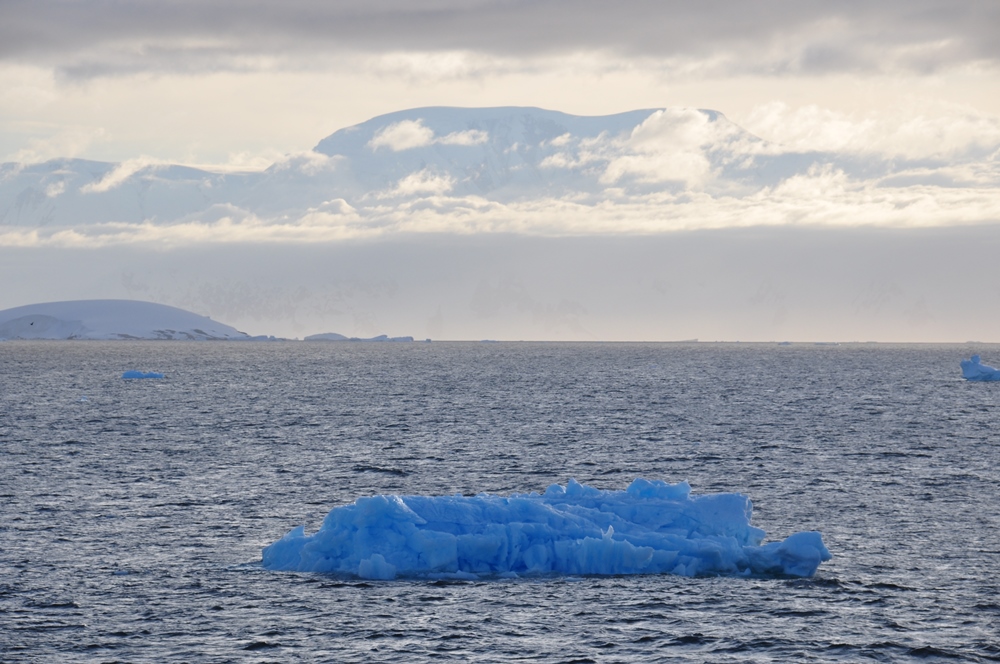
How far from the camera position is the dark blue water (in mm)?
24750

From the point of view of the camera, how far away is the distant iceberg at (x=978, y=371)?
14532 cm

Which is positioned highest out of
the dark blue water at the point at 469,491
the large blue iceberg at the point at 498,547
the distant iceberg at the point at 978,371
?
the distant iceberg at the point at 978,371

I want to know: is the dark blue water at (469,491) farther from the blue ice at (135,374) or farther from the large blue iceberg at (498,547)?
the blue ice at (135,374)

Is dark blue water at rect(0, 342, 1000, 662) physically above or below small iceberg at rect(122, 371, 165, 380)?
below

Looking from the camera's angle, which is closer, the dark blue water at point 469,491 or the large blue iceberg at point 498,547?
the dark blue water at point 469,491

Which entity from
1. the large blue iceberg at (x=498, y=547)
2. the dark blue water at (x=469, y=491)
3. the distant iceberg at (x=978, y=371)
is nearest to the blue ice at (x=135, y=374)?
the dark blue water at (x=469, y=491)

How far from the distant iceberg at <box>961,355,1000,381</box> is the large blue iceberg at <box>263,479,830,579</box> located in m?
127

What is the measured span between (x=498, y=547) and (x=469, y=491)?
16490mm

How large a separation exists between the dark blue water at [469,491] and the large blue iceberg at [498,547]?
2.55ft

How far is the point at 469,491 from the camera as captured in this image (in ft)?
155

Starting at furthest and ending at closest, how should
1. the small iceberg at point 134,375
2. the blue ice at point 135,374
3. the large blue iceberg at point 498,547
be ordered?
the small iceberg at point 134,375 < the blue ice at point 135,374 < the large blue iceberg at point 498,547

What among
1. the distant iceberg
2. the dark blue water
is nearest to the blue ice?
the dark blue water

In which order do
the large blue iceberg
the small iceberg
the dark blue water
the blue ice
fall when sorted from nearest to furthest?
1. the dark blue water
2. the large blue iceberg
3. the blue ice
4. the small iceberg

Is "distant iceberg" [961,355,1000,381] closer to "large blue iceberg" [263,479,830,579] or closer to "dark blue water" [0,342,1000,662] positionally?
"dark blue water" [0,342,1000,662]
